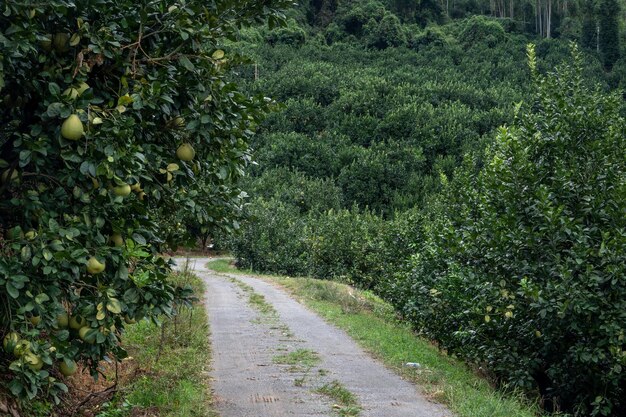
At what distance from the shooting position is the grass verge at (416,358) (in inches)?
299

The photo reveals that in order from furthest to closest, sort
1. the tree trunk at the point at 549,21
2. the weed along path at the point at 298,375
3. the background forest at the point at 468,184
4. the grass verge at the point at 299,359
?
1. the tree trunk at the point at 549,21
2. the grass verge at the point at 299,359
3. the background forest at the point at 468,184
4. the weed along path at the point at 298,375

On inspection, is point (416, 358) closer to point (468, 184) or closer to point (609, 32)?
point (468, 184)

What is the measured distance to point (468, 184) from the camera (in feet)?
41.8

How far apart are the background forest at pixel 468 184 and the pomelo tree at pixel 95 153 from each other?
1.94ft

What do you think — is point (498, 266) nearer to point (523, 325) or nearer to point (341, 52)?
point (523, 325)

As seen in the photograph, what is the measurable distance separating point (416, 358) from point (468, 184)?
11.4 ft

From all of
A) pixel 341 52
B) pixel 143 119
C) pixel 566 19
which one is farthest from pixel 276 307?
pixel 566 19

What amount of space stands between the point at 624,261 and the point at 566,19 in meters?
105

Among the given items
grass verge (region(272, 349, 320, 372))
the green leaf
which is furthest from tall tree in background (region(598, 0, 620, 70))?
the green leaf

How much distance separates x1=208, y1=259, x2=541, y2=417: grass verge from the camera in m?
7.59

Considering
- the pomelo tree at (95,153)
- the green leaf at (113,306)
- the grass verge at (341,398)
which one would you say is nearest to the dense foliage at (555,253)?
the grass verge at (341,398)

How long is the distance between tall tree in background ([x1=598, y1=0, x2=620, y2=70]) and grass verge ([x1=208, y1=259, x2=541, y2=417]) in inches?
3285

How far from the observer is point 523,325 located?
33.3ft

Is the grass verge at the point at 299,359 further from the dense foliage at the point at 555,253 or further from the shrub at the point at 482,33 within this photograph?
the shrub at the point at 482,33
